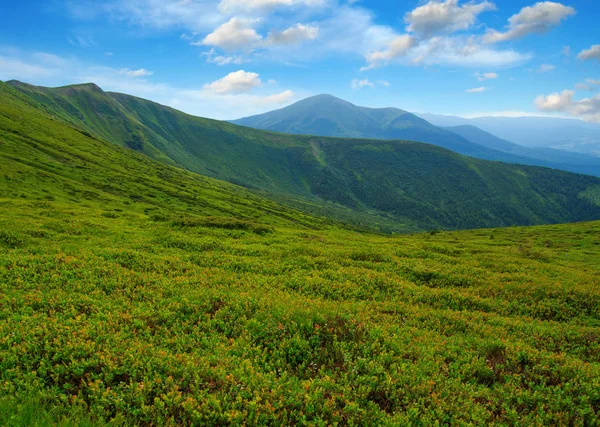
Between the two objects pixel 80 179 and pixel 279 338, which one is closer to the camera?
pixel 279 338

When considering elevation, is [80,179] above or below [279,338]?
above

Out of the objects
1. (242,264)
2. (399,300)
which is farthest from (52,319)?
(399,300)

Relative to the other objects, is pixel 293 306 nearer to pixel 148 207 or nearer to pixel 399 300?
pixel 399 300

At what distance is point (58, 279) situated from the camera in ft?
46.1

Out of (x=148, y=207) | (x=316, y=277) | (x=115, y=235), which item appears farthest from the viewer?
(x=148, y=207)

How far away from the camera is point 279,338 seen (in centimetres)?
1073

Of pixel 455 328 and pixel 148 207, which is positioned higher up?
pixel 455 328

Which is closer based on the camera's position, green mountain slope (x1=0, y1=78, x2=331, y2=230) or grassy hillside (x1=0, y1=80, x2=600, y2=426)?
grassy hillside (x1=0, y1=80, x2=600, y2=426)

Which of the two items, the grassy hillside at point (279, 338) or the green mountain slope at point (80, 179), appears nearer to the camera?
the grassy hillside at point (279, 338)

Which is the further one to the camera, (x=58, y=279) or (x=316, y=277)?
(x=316, y=277)

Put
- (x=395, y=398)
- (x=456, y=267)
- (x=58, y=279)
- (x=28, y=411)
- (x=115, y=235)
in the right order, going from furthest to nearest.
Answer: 1. (x=115, y=235)
2. (x=456, y=267)
3. (x=58, y=279)
4. (x=395, y=398)
5. (x=28, y=411)

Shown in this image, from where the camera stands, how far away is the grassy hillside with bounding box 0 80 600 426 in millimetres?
7531

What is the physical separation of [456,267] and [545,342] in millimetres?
10393

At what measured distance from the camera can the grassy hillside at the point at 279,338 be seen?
7.53 meters
